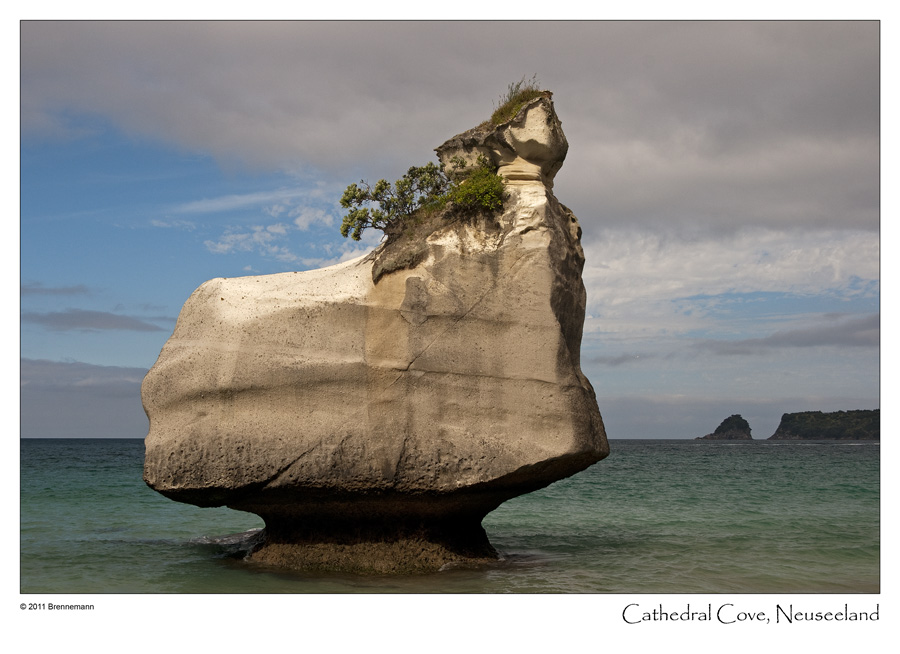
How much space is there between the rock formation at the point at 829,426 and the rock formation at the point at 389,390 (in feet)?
300

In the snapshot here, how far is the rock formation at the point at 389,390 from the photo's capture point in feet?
41.1

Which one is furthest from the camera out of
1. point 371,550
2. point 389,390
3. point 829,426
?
point 829,426

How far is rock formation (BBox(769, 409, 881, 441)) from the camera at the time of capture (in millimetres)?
100000

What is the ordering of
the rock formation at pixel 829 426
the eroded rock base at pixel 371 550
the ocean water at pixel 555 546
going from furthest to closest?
the rock formation at pixel 829 426 < the eroded rock base at pixel 371 550 < the ocean water at pixel 555 546

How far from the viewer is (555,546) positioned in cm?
1655

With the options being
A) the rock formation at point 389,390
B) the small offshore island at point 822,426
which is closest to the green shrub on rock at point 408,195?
the rock formation at point 389,390

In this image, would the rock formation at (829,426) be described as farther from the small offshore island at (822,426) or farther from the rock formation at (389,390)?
the rock formation at (389,390)

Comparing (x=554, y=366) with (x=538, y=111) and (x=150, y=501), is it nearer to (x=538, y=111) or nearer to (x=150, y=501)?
(x=538, y=111)

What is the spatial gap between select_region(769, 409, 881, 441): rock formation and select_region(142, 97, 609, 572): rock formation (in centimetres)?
9156

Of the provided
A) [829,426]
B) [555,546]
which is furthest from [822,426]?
[555,546]

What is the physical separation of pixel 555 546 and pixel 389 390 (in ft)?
19.9

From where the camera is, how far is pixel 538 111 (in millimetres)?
13984

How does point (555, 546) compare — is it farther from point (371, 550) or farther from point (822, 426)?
point (822, 426)

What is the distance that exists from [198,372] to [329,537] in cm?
352
